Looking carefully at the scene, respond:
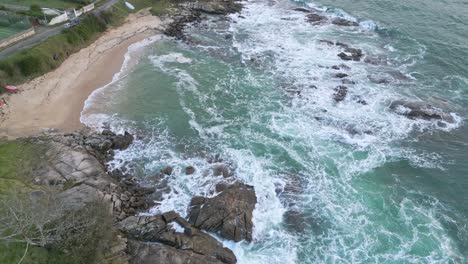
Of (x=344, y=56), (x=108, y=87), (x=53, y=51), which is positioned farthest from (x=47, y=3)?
(x=344, y=56)

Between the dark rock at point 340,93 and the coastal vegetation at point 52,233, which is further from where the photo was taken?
the dark rock at point 340,93

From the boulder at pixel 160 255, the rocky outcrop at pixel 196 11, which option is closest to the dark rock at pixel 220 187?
the boulder at pixel 160 255

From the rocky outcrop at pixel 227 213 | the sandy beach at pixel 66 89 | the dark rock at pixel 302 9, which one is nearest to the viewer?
the rocky outcrop at pixel 227 213

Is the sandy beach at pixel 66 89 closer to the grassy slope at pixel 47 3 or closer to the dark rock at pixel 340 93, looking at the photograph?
the grassy slope at pixel 47 3

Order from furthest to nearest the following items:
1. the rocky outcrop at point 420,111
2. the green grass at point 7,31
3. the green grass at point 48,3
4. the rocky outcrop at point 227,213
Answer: the green grass at point 48,3 → the green grass at point 7,31 → the rocky outcrop at point 420,111 → the rocky outcrop at point 227,213

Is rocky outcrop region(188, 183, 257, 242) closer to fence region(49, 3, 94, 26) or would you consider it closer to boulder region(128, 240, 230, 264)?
boulder region(128, 240, 230, 264)

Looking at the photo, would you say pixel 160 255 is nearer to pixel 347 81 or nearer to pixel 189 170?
pixel 189 170

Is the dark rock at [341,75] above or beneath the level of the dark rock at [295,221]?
above

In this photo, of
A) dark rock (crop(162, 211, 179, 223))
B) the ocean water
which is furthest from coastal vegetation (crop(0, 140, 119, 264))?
the ocean water
